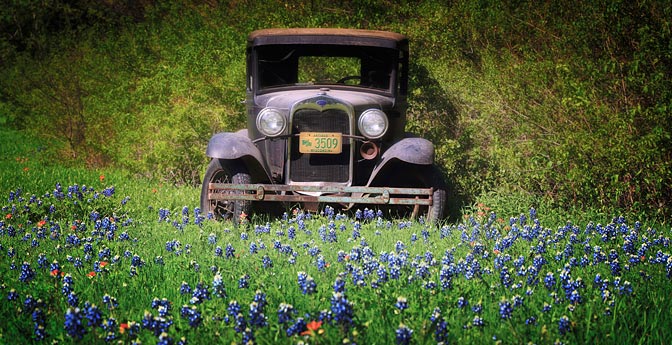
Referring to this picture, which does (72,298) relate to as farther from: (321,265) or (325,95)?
(325,95)

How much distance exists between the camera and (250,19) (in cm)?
979

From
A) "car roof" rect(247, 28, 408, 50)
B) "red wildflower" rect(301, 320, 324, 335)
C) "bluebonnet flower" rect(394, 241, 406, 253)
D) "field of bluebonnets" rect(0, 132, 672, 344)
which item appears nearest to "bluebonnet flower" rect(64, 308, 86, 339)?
"field of bluebonnets" rect(0, 132, 672, 344)

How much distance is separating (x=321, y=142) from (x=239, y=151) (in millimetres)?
766

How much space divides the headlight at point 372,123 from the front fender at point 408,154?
0.20m

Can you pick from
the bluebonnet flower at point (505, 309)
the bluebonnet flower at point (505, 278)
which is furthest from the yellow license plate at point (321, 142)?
the bluebonnet flower at point (505, 309)

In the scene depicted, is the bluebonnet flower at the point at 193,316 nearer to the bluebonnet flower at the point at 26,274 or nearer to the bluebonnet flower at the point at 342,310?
the bluebonnet flower at the point at 342,310

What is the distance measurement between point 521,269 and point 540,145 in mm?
3511

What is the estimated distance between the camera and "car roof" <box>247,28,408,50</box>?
22.9 feet

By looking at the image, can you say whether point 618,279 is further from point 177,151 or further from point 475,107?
point 177,151

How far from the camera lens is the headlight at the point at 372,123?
6.61 metres

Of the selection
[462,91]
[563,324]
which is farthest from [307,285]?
[462,91]

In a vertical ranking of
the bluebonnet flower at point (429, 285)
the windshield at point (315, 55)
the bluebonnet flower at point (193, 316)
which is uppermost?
the windshield at point (315, 55)

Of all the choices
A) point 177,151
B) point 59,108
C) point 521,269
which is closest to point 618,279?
point 521,269

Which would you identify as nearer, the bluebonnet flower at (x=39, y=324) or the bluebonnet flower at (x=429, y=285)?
the bluebonnet flower at (x=39, y=324)
